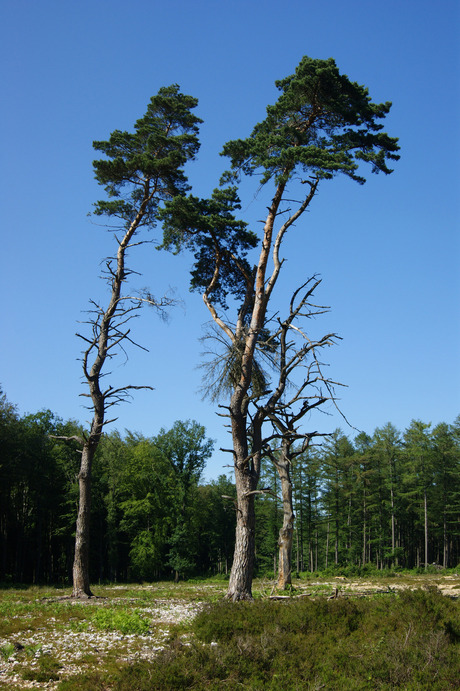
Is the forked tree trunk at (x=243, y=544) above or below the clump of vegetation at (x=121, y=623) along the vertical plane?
above

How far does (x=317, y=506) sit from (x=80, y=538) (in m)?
41.8

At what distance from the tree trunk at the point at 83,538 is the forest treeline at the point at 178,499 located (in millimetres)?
20574

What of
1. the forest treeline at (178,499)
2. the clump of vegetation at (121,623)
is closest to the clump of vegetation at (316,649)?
the clump of vegetation at (121,623)

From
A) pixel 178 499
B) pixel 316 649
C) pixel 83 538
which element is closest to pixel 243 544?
pixel 316 649

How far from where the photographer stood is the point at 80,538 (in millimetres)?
16438

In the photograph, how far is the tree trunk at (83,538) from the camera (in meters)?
16.1

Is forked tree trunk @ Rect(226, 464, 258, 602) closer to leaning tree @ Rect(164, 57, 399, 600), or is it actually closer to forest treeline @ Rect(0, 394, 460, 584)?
leaning tree @ Rect(164, 57, 399, 600)

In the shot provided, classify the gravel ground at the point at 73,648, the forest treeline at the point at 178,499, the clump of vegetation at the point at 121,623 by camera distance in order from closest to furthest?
1. the gravel ground at the point at 73,648
2. the clump of vegetation at the point at 121,623
3. the forest treeline at the point at 178,499

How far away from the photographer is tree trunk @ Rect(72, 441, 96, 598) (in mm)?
16078

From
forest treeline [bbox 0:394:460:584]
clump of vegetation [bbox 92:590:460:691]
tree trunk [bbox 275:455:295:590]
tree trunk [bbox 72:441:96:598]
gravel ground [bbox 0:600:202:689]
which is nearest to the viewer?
clump of vegetation [bbox 92:590:460:691]

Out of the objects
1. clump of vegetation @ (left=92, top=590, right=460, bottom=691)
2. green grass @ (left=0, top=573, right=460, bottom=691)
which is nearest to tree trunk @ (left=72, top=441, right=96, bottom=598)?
green grass @ (left=0, top=573, right=460, bottom=691)

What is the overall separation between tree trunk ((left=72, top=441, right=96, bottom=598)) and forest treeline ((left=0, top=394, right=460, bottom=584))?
20.6 metres

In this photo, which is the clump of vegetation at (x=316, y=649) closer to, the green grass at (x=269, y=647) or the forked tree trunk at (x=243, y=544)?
the green grass at (x=269, y=647)

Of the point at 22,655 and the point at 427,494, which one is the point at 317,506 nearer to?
the point at 427,494
